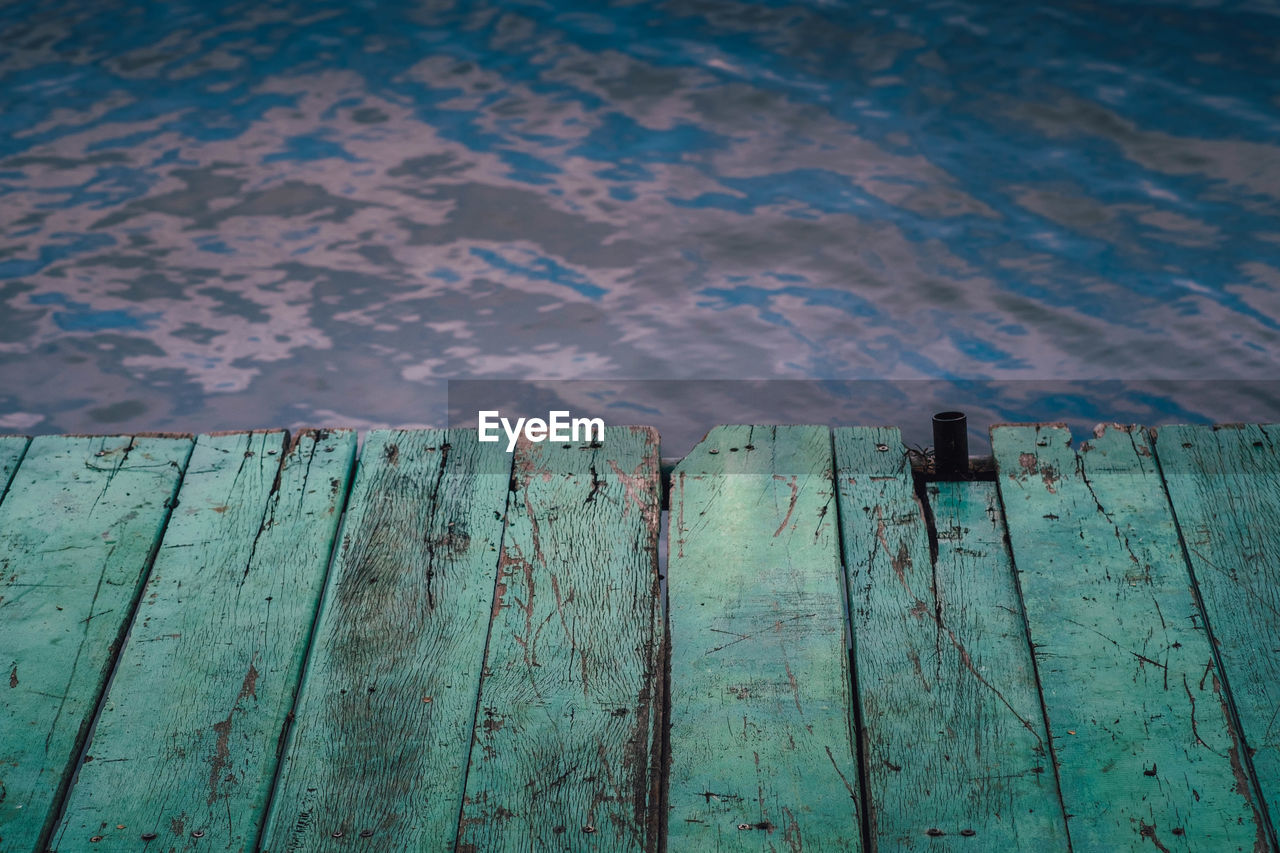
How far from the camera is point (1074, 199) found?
554 cm

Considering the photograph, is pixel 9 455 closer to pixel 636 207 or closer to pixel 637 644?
pixel 637 644

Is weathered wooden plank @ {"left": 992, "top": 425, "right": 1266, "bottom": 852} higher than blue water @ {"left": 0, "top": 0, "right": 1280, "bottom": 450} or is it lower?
higher

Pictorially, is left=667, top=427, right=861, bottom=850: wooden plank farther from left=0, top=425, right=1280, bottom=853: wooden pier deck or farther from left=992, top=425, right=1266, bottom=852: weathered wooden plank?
left=992, top=425, right=1266, bottom=852: weathered wooden plank

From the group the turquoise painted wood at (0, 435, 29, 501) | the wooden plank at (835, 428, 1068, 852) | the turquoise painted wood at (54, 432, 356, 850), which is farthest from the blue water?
the wooden plank at (835, 428, 1068, 852)

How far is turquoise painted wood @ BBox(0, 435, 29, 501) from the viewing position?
2.38 meters

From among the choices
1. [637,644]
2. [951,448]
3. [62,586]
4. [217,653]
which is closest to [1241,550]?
[951,448]

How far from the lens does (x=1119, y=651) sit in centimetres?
193

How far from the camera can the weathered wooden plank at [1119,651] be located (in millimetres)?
1714

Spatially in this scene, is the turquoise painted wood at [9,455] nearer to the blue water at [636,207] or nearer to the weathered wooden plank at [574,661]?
the weathered wooden plank at [574,661]

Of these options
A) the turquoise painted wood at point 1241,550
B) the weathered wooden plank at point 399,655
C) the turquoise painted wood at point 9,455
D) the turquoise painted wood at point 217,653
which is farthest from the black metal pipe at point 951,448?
the turquoise painted wood at point 9,455

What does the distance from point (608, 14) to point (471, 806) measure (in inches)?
222

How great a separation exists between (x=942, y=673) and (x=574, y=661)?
607 mm

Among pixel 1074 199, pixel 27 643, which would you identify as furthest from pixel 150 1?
pixel 27 643

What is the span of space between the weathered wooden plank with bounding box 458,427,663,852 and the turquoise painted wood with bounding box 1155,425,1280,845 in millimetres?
924
